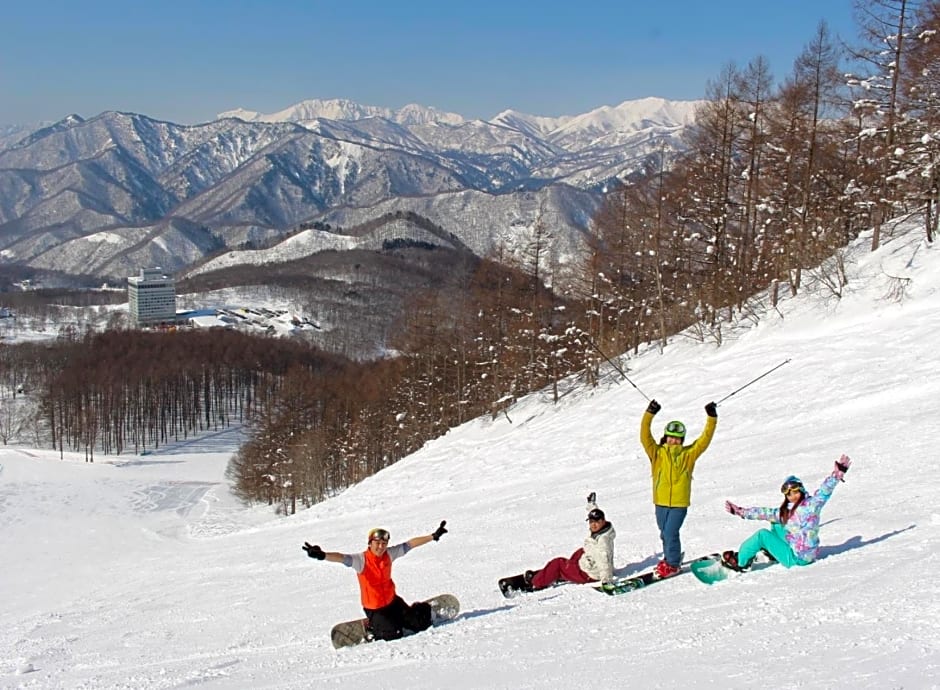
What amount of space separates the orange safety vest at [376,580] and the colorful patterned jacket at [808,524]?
427 cm

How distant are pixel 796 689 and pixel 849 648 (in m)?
0.86

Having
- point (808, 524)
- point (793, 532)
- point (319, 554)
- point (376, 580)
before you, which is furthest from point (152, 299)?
point (808, 524)

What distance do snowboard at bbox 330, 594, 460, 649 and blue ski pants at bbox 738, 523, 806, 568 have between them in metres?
3.19

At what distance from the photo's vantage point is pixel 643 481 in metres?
14.5

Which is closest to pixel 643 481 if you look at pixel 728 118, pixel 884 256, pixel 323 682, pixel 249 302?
pixel 323 682

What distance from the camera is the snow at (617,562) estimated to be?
562cm

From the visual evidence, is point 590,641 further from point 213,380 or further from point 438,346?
point 213,380

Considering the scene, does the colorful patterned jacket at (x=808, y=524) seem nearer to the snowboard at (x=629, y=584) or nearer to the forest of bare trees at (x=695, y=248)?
the snowboard at (x=629, y=584)

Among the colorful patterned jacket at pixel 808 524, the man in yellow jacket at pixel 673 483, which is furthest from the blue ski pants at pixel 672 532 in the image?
the colorful patterned jacket at pixel 808 524

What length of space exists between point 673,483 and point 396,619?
341cm

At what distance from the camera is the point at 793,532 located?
7414 mm

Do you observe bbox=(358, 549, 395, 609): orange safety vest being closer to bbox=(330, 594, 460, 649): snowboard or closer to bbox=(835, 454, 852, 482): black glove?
bbox=(330, 594, 460, 649): snowboard

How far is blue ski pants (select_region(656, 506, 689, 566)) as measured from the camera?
7.84 m

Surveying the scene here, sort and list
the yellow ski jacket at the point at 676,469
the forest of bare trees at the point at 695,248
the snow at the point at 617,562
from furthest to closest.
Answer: the forest of bare trees at the point at 695,248 → the yellow ski jacket at the point at 676,469 → the snow at the point at 617,562
